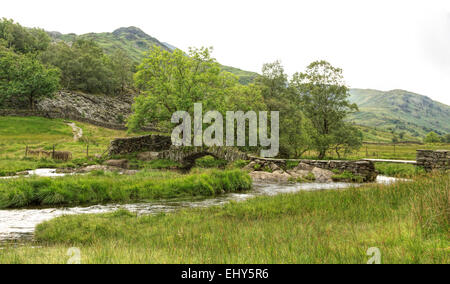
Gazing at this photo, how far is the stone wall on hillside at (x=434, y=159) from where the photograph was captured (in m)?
26.0

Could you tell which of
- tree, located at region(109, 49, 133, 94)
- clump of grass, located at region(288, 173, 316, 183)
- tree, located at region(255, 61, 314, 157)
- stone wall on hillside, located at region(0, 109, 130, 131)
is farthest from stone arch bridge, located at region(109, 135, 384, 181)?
tree, located at region(109, 49, 133, 94)

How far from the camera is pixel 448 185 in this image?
830cm

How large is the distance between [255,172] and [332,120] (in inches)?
863

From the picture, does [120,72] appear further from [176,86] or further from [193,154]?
[193,154]

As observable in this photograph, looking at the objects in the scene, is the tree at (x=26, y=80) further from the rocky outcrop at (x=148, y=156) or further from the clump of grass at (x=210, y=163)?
the clump of grass at (x=210, y=163)

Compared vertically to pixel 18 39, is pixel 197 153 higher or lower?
lower

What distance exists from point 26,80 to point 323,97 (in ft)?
234

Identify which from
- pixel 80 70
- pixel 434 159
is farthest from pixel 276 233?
pixel 80 70

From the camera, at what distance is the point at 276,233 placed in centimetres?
890

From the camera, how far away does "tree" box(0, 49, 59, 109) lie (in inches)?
2857

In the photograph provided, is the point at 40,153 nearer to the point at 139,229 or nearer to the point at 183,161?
the point at 183,161

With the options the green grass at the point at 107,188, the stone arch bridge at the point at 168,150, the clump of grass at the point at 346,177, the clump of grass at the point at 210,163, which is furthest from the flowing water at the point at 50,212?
the clump of grass at the point at 210,163

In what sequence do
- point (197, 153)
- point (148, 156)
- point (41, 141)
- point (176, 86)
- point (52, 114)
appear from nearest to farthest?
point (197, 153)
point (176, 86)
point (148, 156)
point (41, 141)
point (52, 114)
